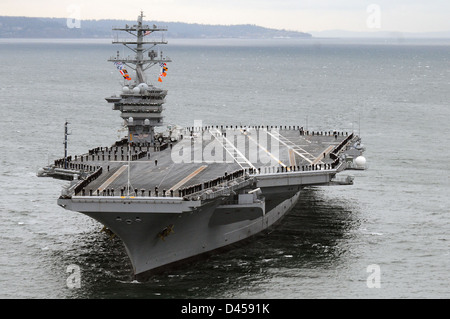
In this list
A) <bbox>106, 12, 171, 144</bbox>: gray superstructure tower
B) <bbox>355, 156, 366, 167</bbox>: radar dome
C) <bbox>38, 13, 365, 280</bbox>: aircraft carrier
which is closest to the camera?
<bbox>38, 13, 365, 280</bbox>: aircraft carrier

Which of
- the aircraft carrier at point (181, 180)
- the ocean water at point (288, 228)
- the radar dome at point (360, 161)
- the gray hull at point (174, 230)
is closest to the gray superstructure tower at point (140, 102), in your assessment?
the aircraft carrier at point (181, 180)

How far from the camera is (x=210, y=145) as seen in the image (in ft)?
176

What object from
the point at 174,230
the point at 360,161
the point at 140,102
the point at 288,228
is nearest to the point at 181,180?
the point at 174,230

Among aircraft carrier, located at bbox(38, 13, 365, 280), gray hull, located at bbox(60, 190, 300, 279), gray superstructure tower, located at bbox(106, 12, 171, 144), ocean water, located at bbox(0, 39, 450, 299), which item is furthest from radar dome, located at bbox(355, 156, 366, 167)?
gray superstructure tower, located at bbox(106, 12, 171, 144)

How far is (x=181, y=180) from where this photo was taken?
41.1 metres

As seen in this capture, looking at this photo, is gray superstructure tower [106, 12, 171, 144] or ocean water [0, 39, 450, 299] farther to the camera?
gray superstructure tower [106, 12, 171, 144]

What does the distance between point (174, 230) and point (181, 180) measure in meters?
3.75

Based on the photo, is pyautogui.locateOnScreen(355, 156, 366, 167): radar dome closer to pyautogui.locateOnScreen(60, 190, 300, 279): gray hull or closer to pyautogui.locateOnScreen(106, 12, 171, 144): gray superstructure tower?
pyautogui.locateOnScreen(60, 190, 300, 279): gray hull

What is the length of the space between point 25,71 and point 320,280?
15894 cm

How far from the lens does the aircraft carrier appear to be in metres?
36.3

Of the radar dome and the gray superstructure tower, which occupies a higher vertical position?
the gray superstructure tower

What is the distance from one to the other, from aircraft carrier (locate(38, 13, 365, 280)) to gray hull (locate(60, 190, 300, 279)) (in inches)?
1.8

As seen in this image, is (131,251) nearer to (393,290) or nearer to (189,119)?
(393,290)
